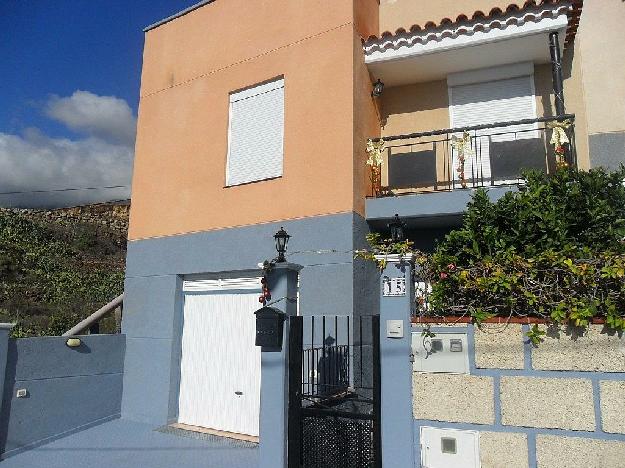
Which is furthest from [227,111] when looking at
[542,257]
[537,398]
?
[537,398]

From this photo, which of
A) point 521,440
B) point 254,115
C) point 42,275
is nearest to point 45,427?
point 254,115

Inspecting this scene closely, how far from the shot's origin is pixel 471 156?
310 inches

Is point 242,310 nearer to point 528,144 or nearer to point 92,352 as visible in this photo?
point 92,352

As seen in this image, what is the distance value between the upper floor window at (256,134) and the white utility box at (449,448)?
492 cm

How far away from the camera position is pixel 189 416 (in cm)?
827

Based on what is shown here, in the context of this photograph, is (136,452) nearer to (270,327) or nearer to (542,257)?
(270,327)

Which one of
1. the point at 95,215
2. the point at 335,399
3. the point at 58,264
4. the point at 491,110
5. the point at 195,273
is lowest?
the point at 335,399

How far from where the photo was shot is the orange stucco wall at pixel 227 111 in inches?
292

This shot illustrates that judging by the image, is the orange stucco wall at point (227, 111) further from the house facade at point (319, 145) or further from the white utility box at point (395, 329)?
the white utility box at point (395, 329)

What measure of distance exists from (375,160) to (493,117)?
230 cm

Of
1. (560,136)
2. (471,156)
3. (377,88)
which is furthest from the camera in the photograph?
(377,88)

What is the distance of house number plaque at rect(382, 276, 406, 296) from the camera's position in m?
4.55

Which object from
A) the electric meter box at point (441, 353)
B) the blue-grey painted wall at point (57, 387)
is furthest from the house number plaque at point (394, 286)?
the blue-grey painted wall at point (57, 387)

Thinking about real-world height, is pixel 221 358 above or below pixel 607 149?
below
